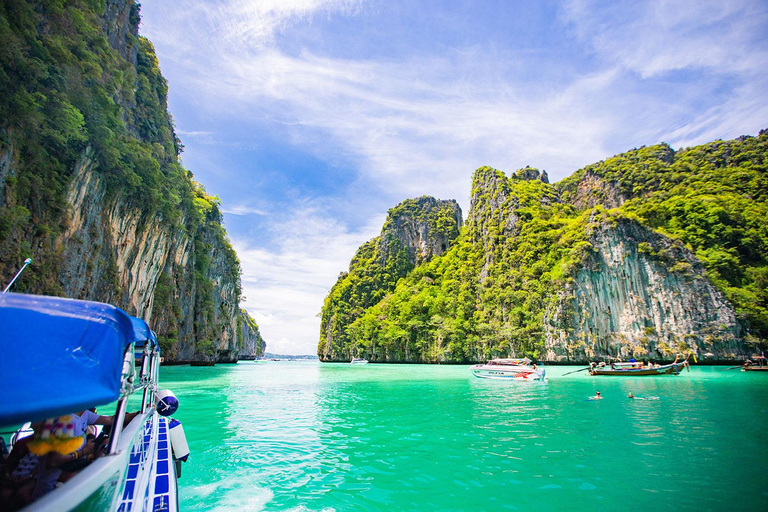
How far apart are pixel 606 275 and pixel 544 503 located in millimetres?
50212

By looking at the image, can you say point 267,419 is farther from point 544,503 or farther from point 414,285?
point 414,285

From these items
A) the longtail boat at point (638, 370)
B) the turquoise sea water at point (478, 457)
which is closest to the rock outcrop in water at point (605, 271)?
the longtail boat at point (638, 370)

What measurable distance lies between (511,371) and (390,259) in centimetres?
7033

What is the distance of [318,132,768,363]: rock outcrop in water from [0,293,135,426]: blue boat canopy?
53545 millimetres

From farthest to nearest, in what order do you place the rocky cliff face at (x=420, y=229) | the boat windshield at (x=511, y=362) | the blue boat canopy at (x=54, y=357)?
1. the rocky cliff face at (x=420, y=229)
2. the boat windshield at (x=511, y=362)
3. the blue boat canopy at (x=54, y=357)

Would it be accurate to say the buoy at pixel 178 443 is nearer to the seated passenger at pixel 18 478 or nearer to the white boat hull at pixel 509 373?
the seated passenger at pixel 18 478

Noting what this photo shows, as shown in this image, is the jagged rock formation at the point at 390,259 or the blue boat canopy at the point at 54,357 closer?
the blue boat canopy at the point at 54,357

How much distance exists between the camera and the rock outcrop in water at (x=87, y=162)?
50.6 ft

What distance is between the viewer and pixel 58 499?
1.83 meters

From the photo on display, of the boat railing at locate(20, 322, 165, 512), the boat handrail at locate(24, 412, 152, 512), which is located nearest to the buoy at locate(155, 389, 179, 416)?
the boat railing at locate(20, 322, 165, 512)

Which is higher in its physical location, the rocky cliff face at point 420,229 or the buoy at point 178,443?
the rocky cliff face at point 420,229

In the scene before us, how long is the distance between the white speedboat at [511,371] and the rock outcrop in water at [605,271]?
21.0 metres

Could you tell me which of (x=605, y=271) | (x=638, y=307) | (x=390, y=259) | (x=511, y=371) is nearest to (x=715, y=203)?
(x=605, y=271)

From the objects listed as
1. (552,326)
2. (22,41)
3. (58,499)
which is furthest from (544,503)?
(552,326)
